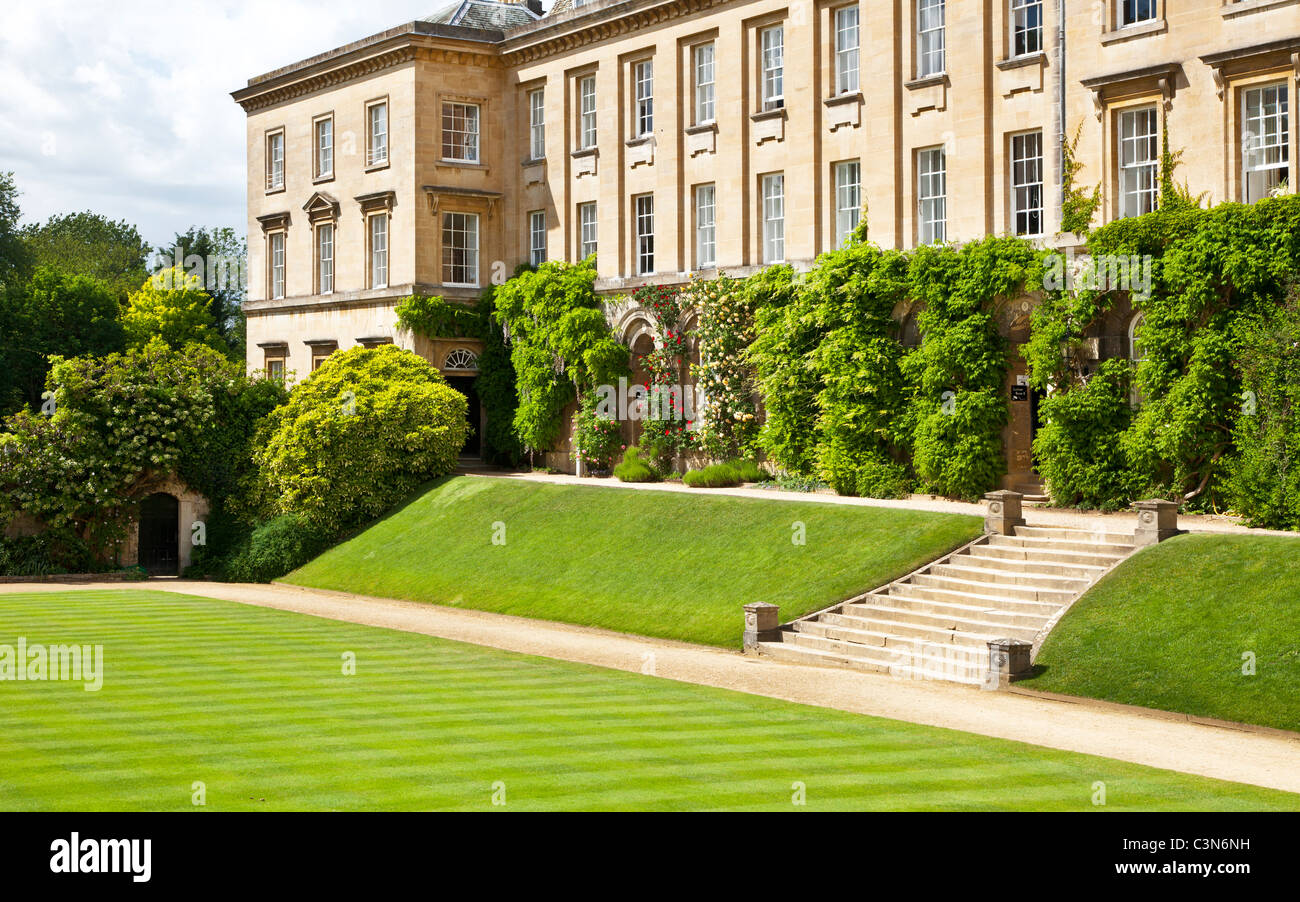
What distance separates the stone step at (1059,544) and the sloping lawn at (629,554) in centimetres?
73

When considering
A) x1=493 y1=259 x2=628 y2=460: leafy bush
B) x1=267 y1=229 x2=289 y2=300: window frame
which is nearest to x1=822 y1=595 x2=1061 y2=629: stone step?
x1=493 y1=259 x2=628 y2=460: leafy bush

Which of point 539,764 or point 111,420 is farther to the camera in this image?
point 111,420

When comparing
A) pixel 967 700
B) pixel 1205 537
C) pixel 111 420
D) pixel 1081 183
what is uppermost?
pixel 1081 183

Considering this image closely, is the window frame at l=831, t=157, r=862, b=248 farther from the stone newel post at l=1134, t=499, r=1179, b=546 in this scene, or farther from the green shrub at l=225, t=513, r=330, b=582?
the green shrub at l=225, t=513, r=330, b=582

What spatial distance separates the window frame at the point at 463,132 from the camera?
47188 mm

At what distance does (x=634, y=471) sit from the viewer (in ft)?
131

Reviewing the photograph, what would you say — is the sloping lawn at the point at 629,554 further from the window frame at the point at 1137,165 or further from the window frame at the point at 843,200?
the window frame at the point at 843,200

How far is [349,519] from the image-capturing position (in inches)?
1559

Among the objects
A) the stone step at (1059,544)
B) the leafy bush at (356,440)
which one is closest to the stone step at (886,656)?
the stone step at (1059,544)

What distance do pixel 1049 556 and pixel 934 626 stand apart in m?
2.72

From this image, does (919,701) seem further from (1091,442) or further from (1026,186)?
(1026,186)
